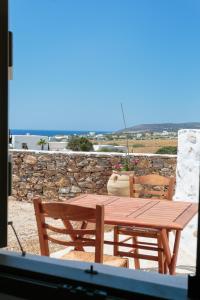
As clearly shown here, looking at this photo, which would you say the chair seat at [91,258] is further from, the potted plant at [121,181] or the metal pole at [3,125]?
the potted plant at [121,181]

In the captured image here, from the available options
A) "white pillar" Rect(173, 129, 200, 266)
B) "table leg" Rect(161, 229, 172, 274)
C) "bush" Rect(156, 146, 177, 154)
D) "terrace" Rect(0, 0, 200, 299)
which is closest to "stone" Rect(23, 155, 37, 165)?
"bush" Rect(156, 146, 177, 154)

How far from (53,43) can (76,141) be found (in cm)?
218

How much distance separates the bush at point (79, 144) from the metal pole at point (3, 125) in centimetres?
665

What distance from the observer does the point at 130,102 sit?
7371mm

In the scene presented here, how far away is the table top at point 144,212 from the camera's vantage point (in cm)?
208

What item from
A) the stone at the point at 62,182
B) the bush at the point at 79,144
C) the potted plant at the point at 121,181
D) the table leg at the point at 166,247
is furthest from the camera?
the bush at the point at 79,144

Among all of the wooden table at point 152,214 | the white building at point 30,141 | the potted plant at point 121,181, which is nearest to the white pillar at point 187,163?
the wooden table at point 152,214

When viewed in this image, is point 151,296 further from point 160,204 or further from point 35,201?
point 160,204

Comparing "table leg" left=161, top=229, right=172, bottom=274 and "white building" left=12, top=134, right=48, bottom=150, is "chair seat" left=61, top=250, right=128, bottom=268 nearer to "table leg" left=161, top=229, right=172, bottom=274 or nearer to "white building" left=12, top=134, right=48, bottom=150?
"table leg" left=161, top=229, right=172, bottom=274

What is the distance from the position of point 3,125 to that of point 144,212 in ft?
4.93

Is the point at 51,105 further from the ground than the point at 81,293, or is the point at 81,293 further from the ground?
the point at 51,105

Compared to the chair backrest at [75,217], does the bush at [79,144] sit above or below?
above

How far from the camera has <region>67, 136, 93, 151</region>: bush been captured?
767 centimetres

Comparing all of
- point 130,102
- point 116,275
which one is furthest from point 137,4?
point 116,275
